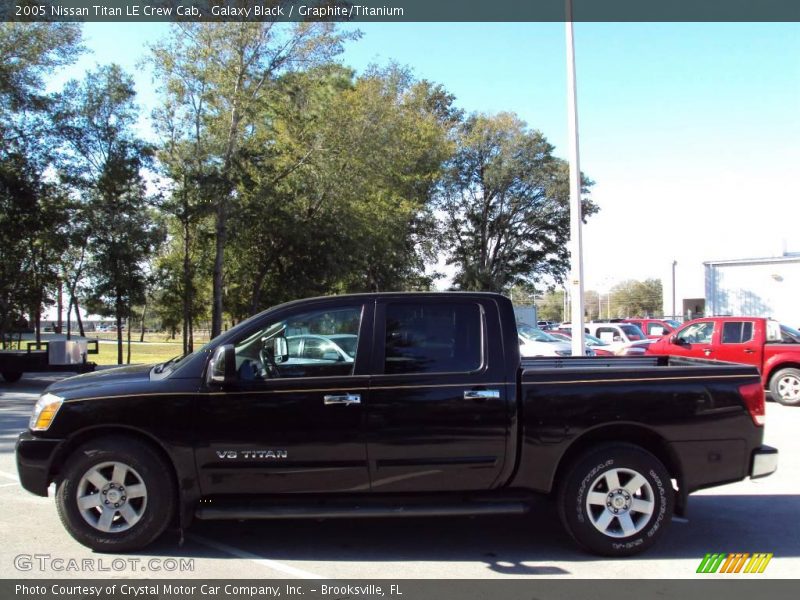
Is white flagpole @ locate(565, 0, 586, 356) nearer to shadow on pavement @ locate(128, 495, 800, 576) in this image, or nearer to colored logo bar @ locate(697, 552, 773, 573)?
shadow on pavement @ locate(128, 495, 800, 576)

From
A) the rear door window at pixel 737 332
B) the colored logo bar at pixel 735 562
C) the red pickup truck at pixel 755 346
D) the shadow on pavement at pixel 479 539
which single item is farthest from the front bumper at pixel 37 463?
the rear door window at pixel 737 332

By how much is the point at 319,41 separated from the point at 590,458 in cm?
2332

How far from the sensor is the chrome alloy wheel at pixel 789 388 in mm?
12893

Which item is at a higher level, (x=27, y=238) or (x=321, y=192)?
(x=321, y=192)

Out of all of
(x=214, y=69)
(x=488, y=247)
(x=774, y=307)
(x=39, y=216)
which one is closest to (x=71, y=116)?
(x=39, y=216)

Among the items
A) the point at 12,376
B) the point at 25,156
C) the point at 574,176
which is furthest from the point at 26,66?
the point at 574,176

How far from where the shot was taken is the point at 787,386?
12969 millimetres

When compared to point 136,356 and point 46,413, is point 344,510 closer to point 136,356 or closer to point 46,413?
point 46,413

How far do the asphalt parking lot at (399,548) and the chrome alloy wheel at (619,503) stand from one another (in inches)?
9.6

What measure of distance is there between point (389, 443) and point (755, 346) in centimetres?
1132

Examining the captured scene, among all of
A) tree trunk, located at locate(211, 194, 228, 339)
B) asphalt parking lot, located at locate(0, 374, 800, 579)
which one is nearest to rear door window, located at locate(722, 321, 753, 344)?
asphalt parking lot, located at locate(0, 374, 800, 579)

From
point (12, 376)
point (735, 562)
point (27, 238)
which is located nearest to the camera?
point (735, 562)

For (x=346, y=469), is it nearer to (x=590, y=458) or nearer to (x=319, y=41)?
(x=590, y=458)

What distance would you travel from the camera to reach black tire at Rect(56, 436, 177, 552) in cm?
469
